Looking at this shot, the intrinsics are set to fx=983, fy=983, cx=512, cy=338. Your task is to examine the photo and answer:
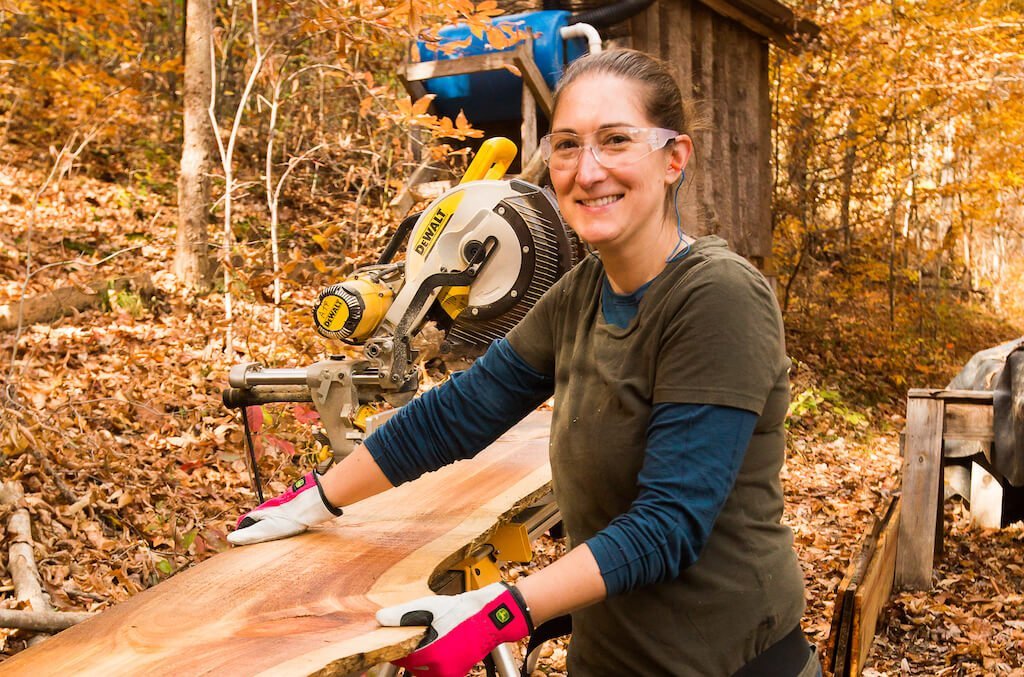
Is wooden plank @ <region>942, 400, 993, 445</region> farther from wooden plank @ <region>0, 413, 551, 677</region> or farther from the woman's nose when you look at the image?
the woman's nose

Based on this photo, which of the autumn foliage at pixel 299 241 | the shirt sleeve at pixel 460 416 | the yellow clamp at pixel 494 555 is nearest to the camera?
the shirt sleeve at pixel 460 416

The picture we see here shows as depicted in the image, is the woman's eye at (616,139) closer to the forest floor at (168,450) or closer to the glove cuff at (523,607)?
the glove cuff at (523,607)

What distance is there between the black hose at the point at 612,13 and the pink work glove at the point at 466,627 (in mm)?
6540

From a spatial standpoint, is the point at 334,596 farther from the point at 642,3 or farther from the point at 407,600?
the point at 642,3

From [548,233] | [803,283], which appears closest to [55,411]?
[548,233]

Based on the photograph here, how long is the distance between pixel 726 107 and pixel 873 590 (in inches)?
243

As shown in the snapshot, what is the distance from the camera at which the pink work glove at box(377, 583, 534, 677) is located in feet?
5.08

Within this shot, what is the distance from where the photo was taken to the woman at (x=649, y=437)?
1.59 m

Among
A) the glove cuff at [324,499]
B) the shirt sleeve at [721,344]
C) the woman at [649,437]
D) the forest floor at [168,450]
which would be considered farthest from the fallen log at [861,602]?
the shirt sleeve at [721,344]

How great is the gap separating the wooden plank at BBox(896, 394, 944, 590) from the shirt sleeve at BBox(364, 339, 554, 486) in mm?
3422

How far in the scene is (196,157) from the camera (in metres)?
7.39

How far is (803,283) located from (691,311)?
11.7 meters

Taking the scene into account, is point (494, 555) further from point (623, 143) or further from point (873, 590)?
point (873, 590)

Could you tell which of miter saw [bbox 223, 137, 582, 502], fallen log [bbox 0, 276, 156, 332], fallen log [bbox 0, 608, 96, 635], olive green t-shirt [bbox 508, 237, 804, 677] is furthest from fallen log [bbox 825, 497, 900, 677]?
fallen log [bbox 0, 276, 156, 332]
